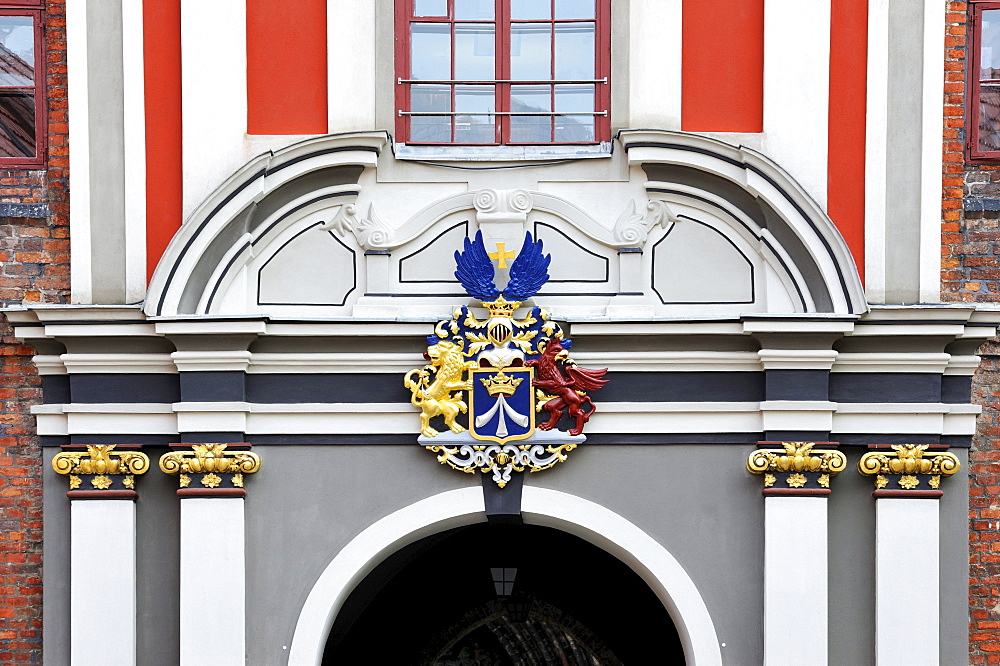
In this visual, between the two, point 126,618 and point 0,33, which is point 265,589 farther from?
point 0,33

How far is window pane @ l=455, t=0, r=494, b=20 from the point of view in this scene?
26.0ft

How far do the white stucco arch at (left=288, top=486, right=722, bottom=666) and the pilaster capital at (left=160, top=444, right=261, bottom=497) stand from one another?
717 mm

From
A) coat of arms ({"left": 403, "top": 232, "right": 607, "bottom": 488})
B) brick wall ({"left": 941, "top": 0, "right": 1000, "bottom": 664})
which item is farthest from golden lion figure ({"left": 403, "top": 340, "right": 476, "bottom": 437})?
brick wall ({"left": 941, "top": 0, "right": 1000, "bottom": 664})

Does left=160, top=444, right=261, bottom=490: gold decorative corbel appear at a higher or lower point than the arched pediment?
lower

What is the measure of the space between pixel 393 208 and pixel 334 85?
78 cm

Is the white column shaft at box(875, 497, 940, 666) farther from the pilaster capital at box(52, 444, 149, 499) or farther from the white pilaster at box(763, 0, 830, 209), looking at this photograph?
the pilaster capital at box(52, 444, 149, 499)

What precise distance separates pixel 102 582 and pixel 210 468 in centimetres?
90

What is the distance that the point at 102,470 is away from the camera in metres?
7.70

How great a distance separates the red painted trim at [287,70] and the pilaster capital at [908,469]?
145 inches

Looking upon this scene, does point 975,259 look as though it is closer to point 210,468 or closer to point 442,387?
point 442,387

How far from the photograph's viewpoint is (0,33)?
818cm

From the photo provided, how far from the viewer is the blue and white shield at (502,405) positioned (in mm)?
7625

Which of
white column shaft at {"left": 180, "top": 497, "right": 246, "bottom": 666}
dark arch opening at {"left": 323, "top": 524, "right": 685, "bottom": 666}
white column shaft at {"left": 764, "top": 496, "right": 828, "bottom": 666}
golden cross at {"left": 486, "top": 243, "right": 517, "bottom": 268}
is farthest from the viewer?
dark arch opening at {"left": 323, "top": 524, "right": 685, "bottom": 666}

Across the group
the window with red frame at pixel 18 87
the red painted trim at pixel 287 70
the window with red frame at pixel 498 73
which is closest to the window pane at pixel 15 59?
the window with red frame at pixel 18 87
